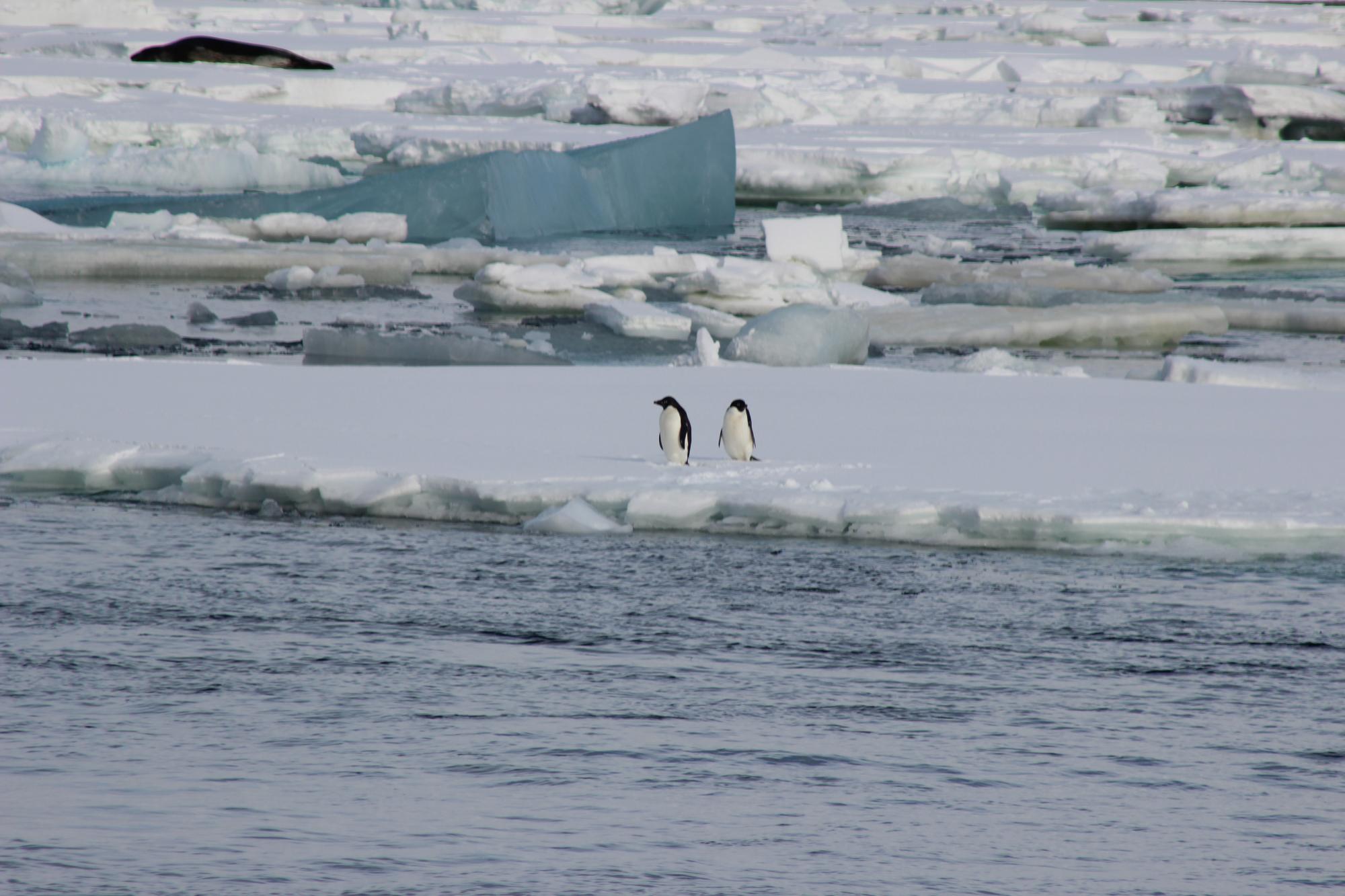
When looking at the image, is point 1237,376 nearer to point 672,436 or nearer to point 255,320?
point 672,436

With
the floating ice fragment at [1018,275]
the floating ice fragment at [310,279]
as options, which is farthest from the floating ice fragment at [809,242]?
the floating ice fragment at [310,279]

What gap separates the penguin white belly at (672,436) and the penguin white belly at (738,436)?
0.15 meters

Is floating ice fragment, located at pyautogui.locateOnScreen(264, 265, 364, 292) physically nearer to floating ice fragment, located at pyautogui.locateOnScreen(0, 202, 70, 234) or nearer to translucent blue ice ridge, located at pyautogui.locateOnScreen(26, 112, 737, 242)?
floating ice fragment, located at pyautogui.locateOnScreen(0, 202, 70, 234)

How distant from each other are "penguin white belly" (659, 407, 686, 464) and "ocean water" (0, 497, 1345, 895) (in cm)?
53

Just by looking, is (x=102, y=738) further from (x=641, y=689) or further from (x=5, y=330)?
(x=5, y=330)

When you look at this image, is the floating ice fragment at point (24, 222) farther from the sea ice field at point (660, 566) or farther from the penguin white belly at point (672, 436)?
the penguin white belly at point (672, 436)

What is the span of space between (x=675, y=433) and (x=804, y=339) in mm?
2753

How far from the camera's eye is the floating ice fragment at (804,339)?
7.96 meters

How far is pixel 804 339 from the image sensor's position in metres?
7.96

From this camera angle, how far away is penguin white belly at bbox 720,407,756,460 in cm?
526

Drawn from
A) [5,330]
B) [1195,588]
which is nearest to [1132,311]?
[1195,588]

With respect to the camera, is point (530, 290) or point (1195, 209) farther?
point (1195, 209)

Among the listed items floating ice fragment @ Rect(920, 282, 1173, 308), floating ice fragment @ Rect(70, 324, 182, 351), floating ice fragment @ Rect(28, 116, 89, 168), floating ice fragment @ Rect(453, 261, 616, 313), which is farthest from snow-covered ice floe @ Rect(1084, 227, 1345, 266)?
floating ice fragment @ Rect(28, 116, 89, 168)

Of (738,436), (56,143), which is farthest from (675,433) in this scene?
(56,143)
